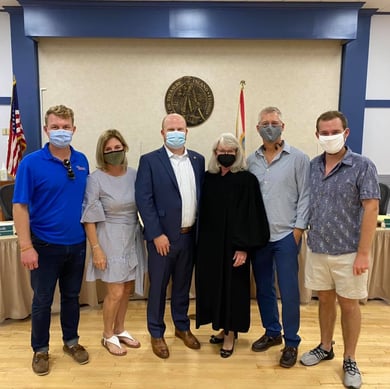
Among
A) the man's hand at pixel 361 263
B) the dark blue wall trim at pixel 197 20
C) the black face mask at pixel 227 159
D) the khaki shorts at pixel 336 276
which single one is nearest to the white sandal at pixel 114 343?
the khaki shorts at pixel 336 276

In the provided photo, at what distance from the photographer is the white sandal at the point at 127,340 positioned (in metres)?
2.66

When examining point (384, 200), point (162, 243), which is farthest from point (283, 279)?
point (384, 200)

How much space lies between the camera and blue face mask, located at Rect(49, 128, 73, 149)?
85.0 inches

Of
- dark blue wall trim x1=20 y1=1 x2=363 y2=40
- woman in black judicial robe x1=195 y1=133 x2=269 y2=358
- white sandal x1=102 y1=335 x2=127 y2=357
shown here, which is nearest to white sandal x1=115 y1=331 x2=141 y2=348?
white sandal x1=102 y1=335 x2=127 y2=357

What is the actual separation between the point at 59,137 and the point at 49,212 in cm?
45

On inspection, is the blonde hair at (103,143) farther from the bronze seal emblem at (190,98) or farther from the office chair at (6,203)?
the bronze seal emblem at (190,98)

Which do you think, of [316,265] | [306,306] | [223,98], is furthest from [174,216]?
[223,98]

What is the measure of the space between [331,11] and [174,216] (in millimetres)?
3494

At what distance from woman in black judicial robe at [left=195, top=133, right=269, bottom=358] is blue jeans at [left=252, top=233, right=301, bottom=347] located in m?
0.12

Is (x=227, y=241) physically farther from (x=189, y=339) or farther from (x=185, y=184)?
(x=189, y=339)

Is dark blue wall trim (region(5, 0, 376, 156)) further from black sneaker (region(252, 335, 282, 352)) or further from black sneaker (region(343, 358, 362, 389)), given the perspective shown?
black sneaker (region(343, 358, 362, 389))

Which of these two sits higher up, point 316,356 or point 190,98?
point 190,98

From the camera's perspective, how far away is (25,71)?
4.62 meters

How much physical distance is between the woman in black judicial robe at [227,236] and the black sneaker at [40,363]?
3.30 ft
